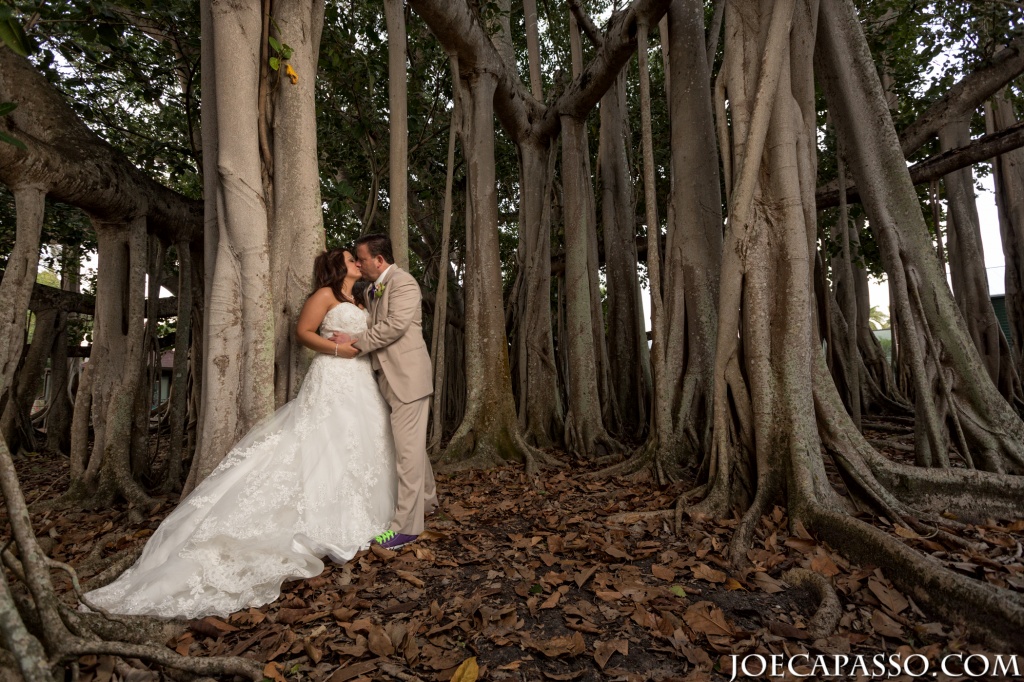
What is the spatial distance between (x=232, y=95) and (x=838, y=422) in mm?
3697

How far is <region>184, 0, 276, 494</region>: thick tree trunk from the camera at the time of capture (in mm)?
2852

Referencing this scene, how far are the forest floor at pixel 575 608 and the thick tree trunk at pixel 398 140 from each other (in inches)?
87.1

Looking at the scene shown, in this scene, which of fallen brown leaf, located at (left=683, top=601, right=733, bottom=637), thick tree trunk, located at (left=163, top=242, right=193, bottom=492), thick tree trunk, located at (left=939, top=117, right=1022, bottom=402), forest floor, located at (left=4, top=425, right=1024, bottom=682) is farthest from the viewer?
thick tree trunk, located at (left=939, top=117, right=1022, bottom=402)

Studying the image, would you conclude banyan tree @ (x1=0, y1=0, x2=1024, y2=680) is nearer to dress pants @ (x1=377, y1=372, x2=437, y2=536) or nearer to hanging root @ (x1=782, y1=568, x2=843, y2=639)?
hanging root @ (x1=782, y1=568, x2=843, y2=639)

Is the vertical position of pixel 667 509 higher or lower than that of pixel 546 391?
lower

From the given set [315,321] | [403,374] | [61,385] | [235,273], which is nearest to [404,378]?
[403,374]

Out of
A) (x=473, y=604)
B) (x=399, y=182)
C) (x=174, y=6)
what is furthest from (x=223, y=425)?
(x=174, y=6)

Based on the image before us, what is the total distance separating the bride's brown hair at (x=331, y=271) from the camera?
3.19 metres

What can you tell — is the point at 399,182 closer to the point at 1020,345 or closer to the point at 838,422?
the point at 838,422

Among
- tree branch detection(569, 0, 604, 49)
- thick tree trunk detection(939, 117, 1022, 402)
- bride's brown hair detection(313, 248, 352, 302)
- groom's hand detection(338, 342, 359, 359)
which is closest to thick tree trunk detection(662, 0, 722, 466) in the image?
tree branch detection(569, 0, 604, 49)

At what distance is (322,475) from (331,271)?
1.13m

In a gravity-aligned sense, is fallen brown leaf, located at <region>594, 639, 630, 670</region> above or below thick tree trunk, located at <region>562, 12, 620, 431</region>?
below

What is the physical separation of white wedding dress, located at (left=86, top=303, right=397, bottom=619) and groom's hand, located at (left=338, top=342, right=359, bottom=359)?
1.5 inches

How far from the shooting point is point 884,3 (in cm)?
611
